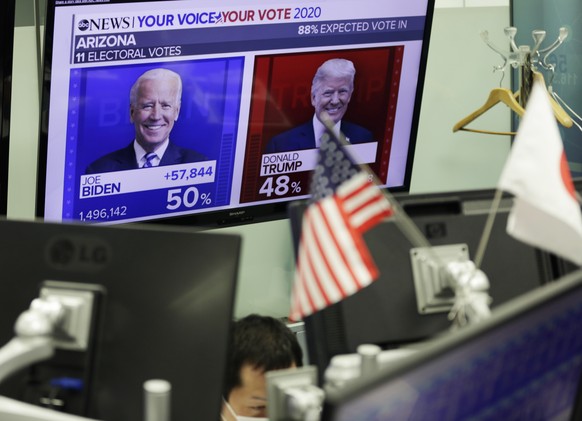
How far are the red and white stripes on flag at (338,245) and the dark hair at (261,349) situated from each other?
116 centimetres

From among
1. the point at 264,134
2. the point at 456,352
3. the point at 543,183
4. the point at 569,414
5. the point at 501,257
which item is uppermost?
the point at 264,134

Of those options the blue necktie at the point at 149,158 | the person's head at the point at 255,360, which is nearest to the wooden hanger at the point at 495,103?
the blue necktie at the point at 149,158

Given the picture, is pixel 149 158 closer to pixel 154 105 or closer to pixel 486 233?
pixel 154 105

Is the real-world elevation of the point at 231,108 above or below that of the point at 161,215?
above

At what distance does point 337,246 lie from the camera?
1.54 meters

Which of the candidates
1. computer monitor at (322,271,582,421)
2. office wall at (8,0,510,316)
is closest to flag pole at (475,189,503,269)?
computer monitor at (322,271,582,421)

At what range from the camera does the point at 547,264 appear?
1.79 metres

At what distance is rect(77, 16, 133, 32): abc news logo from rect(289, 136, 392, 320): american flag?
180 centimetres

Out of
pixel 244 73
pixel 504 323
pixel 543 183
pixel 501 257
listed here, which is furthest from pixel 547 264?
pixel 244 73

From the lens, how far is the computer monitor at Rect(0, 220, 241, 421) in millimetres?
1500

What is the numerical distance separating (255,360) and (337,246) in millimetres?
1245

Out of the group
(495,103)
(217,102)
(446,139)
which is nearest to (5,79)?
(217,102)

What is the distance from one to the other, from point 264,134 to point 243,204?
27 centimetres

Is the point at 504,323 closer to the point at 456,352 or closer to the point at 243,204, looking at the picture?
the point at 456,352
